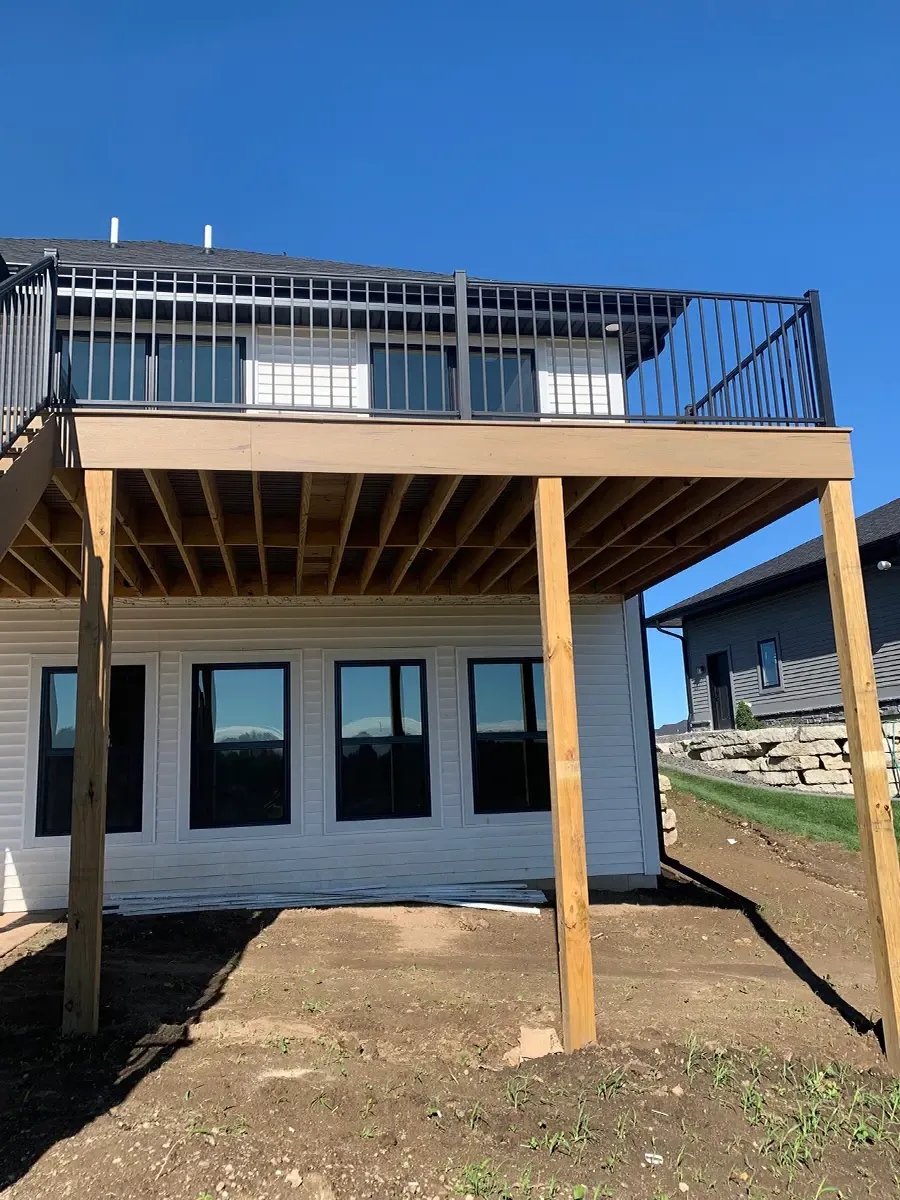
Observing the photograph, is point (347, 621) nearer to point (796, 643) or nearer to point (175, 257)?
point (175, 257)

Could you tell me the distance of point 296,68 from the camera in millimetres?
11391

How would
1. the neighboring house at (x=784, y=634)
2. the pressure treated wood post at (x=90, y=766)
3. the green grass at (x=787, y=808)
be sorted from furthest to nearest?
the neighboring house at (x=784, y=634), the green grass at (x=787, y=808), the pressure treated wood post at (x=90, y=766)

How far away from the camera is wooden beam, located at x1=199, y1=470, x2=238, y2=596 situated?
4.98 m

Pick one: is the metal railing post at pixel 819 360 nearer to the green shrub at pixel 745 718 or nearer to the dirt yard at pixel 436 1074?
the dirt yard at pixel 436 1074

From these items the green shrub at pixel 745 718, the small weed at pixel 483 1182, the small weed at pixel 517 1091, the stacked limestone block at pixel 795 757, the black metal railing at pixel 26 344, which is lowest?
the small weed at pixel 483 1182

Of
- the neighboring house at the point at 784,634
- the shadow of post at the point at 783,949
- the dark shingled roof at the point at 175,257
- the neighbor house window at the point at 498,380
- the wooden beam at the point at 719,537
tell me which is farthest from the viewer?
the neighboring house at the point at 784,634

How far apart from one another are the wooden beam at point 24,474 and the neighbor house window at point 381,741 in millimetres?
4316

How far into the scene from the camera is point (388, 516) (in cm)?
571

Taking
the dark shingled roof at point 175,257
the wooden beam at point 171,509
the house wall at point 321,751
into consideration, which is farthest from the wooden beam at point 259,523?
the dark shingled roof at point 175,257

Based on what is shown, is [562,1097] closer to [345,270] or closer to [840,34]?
[345,270]

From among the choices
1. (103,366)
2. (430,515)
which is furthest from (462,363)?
(103,366)

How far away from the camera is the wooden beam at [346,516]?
507 centimetres

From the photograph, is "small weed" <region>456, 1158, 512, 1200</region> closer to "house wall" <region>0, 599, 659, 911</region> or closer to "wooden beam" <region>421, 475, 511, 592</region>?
"wooden beam" <region>421, 475, 511, 592</region>

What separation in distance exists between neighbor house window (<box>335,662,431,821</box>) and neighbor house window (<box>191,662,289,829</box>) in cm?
60
